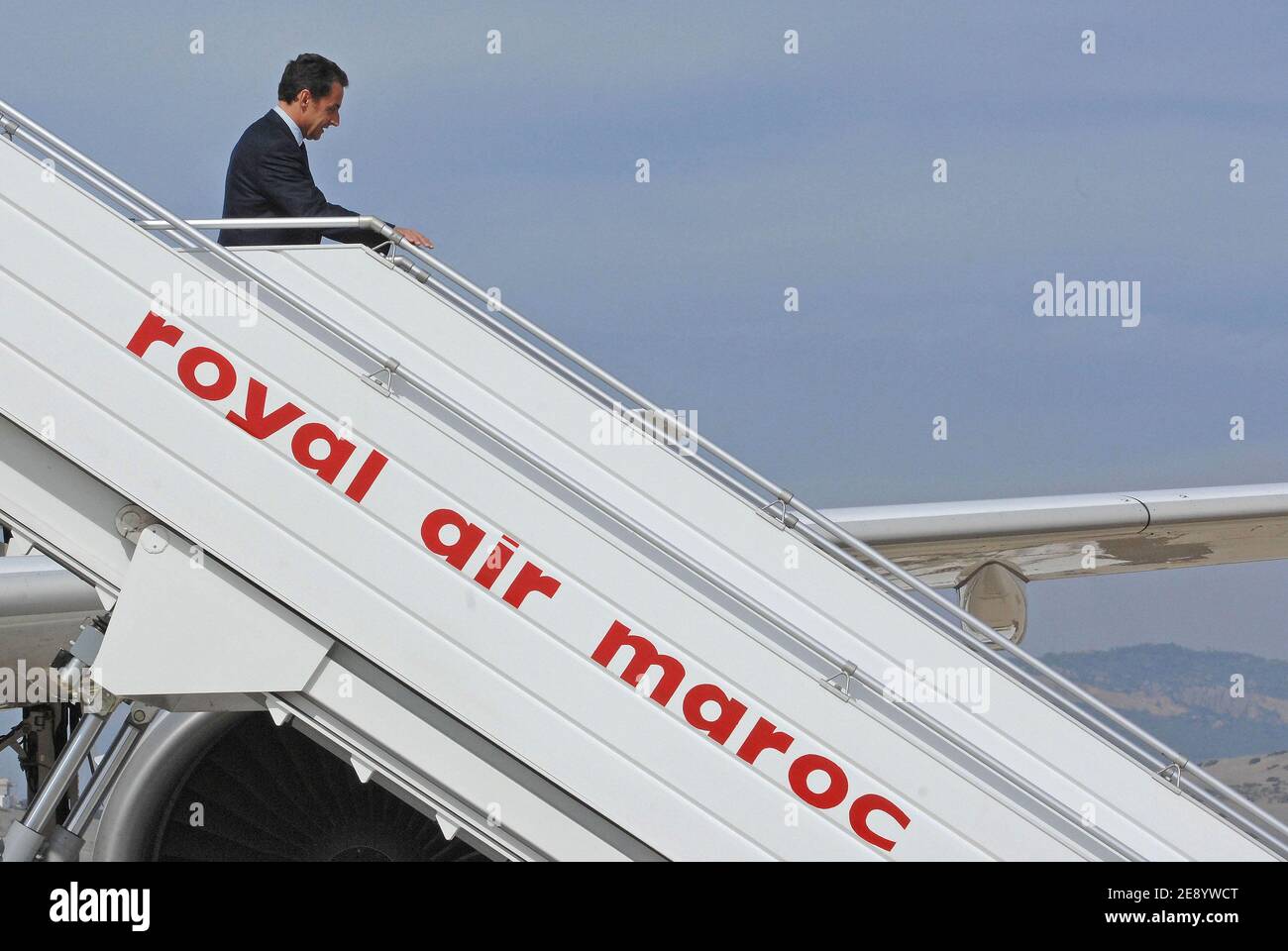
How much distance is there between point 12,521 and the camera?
4.89 meters

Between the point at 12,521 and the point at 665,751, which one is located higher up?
the point at 12,521

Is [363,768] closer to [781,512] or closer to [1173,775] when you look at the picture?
[781,512]

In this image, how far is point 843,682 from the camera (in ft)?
15.3

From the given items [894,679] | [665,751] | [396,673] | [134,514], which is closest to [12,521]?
[134,514]

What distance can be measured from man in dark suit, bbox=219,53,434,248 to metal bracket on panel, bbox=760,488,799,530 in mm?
2136

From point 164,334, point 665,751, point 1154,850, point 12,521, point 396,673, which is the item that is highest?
point 164,334

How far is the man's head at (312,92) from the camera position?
5934 millimetres

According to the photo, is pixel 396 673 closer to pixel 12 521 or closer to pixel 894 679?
pixel 12 521

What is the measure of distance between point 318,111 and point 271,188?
544 millimetres
